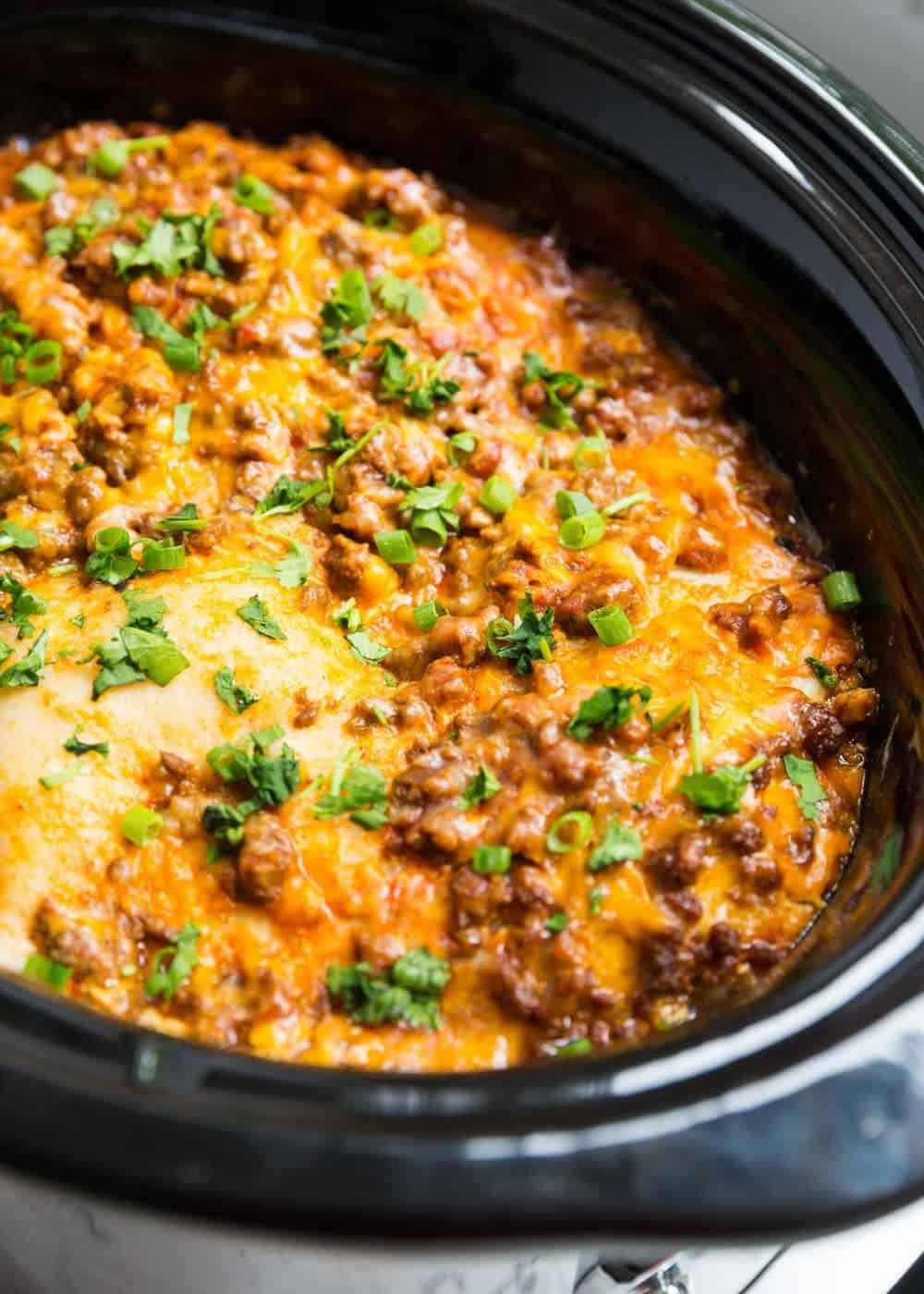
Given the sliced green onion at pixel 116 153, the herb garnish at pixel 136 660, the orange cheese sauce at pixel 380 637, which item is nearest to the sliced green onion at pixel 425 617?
the orange cheese sauce at pixel 380 637

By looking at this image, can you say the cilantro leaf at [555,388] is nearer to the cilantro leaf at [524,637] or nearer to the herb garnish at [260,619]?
the cilantro leaf at [524,637]

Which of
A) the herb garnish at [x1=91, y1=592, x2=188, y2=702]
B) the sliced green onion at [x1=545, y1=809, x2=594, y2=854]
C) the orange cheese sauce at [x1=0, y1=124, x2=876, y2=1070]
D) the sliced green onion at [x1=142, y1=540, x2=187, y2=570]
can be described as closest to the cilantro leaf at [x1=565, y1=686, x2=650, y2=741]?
the orange cheese sauce at [x1=0, y1=124, x2=876, y2=1070]

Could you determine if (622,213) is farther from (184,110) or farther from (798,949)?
(798,949)

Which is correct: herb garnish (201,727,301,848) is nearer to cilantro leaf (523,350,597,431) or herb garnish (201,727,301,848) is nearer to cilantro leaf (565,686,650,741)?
cilantro leaf (565,686,650,741)

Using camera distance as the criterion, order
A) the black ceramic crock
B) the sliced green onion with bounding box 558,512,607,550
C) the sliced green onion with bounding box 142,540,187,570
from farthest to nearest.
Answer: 1. the sliced green onion with bounding box 558,512,607,550
2. the sliced green onion with bounding box 142,540,187,570
3. the black ceramic crock

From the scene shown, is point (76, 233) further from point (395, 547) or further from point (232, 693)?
point (232, 693)

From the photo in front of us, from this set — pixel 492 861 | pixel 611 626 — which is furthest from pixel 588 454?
pixel 492 861

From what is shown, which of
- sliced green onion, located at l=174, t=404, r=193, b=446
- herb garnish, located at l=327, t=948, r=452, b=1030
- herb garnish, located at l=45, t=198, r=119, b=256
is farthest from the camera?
herb garnish, located at l=45, t=198, r=119, b=256
